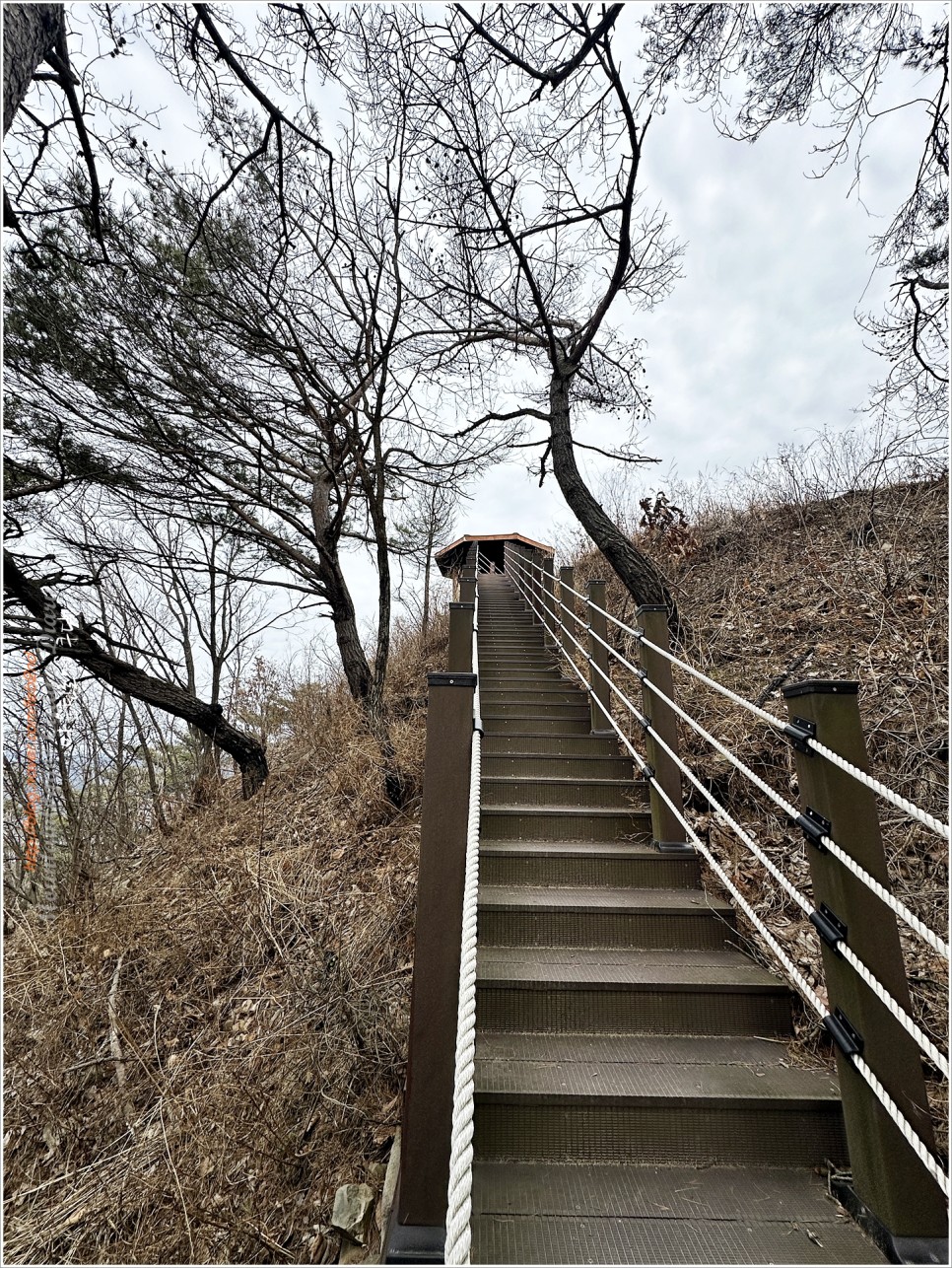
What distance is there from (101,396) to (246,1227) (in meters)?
6.73

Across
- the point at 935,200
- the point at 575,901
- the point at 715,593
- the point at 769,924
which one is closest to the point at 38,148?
the point at 575,901

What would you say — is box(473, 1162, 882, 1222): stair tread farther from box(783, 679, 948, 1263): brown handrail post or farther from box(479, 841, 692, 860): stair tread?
box(479, 841, 692, 860): stair tread

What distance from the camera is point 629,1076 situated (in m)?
1.92

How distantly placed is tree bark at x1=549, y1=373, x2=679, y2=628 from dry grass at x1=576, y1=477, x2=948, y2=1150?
0.54 metres

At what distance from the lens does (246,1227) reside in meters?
1.89

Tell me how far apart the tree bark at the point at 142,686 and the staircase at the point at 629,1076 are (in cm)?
484

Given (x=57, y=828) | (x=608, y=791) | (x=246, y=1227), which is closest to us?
(x=246, y=1227)

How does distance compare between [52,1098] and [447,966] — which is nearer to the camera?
[447,966]

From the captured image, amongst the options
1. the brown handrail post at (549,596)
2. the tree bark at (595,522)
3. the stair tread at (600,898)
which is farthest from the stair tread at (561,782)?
the brown handrail post at (549,596)

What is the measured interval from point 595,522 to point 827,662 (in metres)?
2.69

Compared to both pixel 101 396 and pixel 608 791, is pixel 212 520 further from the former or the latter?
pixel 608 791

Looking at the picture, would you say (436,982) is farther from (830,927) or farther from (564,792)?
(564,792)

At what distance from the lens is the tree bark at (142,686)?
5.57m

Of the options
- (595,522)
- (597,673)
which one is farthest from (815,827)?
(595,522)
